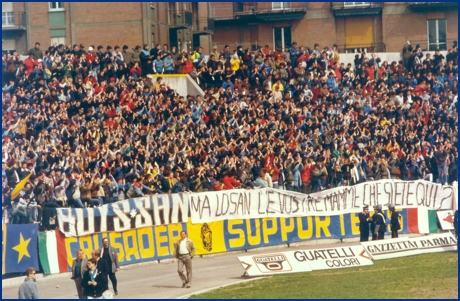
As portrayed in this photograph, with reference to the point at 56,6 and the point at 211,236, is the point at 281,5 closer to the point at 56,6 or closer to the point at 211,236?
the point at 56,6

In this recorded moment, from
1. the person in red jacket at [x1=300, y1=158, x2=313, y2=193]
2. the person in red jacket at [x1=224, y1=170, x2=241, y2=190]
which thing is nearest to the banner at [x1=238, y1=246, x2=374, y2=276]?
the person in red jacket at [x1=224, y1=170, x2=241, y2=190]

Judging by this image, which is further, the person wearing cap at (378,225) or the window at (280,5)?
the window at (280,5)

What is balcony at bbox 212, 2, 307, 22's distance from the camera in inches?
1730

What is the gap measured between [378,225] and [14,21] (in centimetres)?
2171

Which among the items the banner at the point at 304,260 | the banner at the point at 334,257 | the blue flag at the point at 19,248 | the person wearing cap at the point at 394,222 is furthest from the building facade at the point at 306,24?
the blue flag at the point at 19,248

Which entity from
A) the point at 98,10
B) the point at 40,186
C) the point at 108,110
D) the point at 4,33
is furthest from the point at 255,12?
the point at 40,186

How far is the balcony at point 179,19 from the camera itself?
143 ft

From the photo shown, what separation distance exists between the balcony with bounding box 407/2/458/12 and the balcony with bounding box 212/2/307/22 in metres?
5.42

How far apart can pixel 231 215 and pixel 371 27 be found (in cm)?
1997

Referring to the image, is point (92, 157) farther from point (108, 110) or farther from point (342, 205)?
point (342, 205)

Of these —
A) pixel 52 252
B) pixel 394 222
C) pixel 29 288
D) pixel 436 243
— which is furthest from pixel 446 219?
pixel 29 288

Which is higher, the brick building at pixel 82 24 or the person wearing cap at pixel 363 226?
the brick building at pixel 82 24

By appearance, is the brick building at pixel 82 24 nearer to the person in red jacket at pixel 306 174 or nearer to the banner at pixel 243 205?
the person in red jacket at pixel 306 174

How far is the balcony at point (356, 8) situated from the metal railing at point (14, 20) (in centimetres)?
1470
